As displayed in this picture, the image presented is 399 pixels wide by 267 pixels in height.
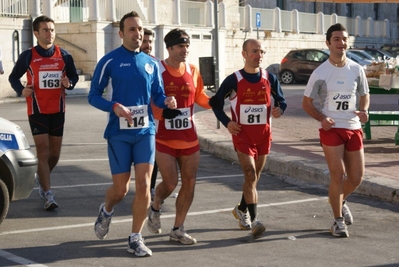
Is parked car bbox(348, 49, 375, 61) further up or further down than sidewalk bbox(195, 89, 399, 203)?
further up

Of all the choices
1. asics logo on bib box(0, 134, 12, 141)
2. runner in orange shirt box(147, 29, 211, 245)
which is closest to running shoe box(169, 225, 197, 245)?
runner in orange shirt box(147, 29, 211, 245)

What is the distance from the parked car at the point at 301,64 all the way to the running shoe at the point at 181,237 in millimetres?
31564

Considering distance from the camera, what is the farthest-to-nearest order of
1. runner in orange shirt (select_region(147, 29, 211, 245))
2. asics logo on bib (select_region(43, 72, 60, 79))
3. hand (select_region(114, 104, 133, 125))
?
1. asics logo on bib (select_region(43, 72, 60, 79))
2. runner in orange shirt (select_region(147, 29, 211, 245))
3. hand (select_region(114, 104, 133, 125))

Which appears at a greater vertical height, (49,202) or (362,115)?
(362,115)

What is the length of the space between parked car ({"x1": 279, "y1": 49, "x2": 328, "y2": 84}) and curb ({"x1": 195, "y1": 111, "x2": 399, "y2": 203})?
24.4 metres

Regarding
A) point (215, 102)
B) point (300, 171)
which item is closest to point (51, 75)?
point (215, 102)

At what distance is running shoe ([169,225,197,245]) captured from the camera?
7691 mm

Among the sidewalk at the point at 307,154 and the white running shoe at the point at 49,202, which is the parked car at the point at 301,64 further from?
the white running shoe at the point at 49,202

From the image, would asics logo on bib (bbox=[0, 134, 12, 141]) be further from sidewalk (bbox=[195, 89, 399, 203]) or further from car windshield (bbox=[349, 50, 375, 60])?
car windshield (bbox=[349, 50, 375, 60])

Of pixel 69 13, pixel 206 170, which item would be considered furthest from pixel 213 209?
pixel 69 13

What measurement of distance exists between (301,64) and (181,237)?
106 feet

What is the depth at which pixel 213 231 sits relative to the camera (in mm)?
8297

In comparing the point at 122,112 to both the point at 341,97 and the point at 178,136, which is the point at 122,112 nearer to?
the point at 178,136

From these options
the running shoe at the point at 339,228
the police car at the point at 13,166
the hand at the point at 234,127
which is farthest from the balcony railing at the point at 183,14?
the running shoe at the point at 339,228
